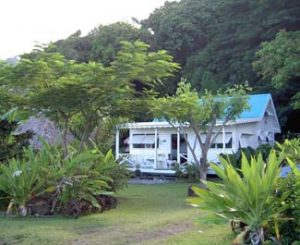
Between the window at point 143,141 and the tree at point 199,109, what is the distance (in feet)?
25.7

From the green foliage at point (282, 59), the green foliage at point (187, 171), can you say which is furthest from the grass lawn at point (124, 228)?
the green foliage at point (282, 59)

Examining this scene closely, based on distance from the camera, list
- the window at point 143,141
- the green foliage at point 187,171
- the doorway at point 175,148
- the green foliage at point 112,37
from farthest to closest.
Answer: the green foliage at point 112,37 → the window at point 143,141 → the doorway at point 175,148 → the green foliage at point 187,171

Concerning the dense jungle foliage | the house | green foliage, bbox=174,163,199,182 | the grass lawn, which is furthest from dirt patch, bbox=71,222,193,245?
the dense jungle foliage

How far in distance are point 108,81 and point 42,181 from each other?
3136mm

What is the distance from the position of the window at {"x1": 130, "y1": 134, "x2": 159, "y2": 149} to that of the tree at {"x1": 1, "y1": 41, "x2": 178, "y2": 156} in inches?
520

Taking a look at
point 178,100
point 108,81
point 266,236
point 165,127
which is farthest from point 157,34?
point 266,236

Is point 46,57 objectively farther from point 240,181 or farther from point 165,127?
point 165,127

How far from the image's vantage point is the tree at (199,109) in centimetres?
1454

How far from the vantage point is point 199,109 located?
659 inches

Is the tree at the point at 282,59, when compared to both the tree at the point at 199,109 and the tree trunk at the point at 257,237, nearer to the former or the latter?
the tree at the point at 199,109

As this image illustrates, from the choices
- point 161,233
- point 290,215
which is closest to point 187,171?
point 161,233

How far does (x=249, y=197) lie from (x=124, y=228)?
3696 mm

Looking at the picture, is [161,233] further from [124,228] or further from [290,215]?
[290,215]

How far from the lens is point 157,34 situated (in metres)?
38.0
